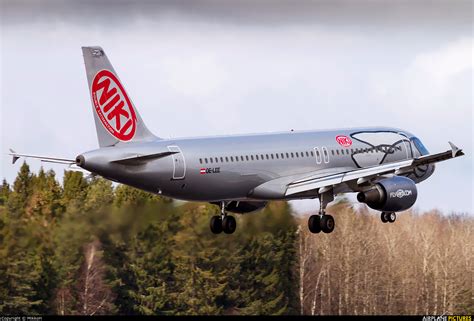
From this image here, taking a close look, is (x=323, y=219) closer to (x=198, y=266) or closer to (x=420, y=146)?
(x=420, y=146)

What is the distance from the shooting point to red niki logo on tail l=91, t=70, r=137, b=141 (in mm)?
109500

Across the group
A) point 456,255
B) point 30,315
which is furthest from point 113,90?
point 456,255

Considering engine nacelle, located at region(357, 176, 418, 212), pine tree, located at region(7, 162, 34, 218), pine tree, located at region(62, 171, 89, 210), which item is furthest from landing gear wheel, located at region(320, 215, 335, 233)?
pine tree, located at region(7, 162, 34, 218)

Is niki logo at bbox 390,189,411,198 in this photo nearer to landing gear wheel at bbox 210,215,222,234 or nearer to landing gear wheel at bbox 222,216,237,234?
landing gear wheel at bbox 222,216,237,234

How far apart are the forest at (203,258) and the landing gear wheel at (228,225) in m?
1.20

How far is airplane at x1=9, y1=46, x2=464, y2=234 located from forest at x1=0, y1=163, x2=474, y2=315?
3084 mm

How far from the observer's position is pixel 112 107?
362 feet

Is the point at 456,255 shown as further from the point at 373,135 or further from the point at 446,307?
the point at 373,135

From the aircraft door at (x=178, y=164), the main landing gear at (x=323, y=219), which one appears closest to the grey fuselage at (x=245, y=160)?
the aircraft door at (x=178, y=164)

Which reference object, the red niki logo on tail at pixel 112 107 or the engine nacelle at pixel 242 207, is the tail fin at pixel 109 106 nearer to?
the red niki logo on tail at pixel 112 107

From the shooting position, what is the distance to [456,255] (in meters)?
148

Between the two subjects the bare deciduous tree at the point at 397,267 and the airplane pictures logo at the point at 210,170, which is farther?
the bare deciduous tree at the point at 397,267

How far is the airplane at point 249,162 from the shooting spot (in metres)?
108

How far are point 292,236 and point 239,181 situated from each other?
2213 cm
